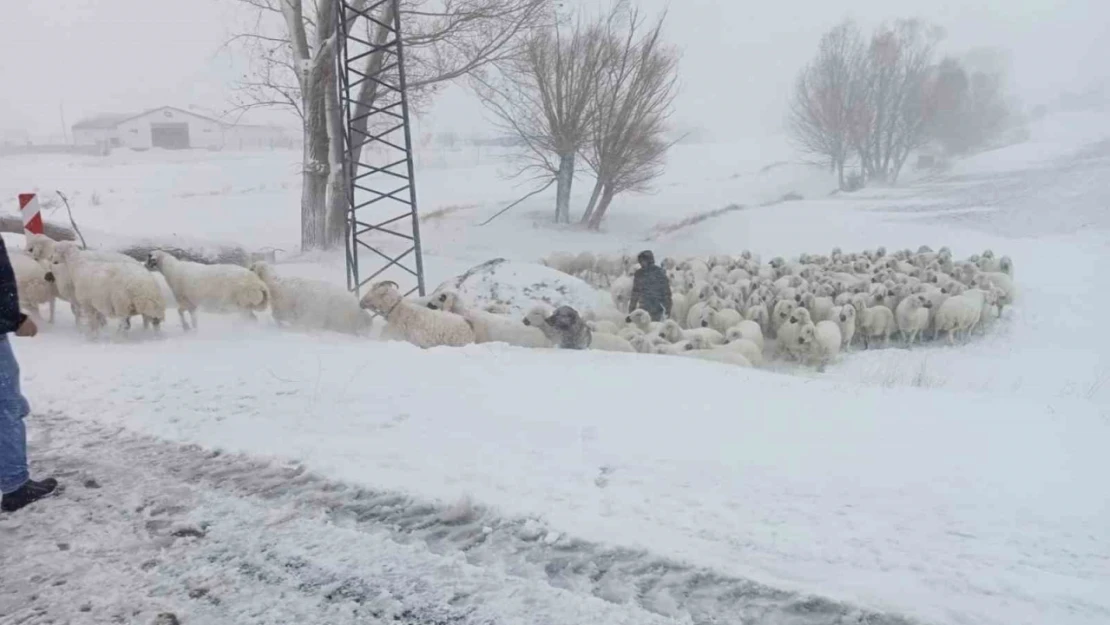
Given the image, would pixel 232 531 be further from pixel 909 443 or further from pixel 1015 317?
pixel 1015 317

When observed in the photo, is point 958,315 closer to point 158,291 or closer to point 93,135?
point 158,291

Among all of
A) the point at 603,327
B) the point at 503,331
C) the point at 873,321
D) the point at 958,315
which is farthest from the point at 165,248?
the point at 958,315

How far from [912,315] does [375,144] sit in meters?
15.4

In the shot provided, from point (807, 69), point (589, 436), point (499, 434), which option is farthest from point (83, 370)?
point (807, 69)

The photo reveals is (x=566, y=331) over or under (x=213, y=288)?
under

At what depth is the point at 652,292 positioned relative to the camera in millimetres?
10352

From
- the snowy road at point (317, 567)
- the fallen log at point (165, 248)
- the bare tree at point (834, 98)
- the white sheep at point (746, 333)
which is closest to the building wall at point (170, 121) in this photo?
the fallen log at point (165, 248)

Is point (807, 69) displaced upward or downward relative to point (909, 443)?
upward

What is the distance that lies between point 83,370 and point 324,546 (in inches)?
153

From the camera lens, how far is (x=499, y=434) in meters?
4.36

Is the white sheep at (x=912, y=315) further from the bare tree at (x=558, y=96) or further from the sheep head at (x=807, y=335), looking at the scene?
the bare tree at (x=558, y=96)

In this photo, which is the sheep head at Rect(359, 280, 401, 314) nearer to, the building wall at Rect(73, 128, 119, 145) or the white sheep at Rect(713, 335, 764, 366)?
the white sheep at Rect(713, 335, 764, 366)

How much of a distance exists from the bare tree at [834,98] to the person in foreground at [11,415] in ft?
107

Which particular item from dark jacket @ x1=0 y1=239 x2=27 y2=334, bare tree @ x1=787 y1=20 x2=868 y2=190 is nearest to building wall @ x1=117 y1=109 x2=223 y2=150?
dark jacket @ x1=0 y1=239 x2=27 y2=334
